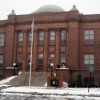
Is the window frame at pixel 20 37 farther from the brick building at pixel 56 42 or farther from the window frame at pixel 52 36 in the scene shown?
the window frame at pixel 52 36

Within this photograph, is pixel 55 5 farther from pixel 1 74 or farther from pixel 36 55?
pixel 1 74

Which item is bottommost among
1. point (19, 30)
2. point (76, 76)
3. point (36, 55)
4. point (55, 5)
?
point (76, 76)

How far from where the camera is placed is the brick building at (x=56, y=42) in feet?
147

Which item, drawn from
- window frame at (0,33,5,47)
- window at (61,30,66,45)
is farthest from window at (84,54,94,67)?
window frame at (0,33,5,47)

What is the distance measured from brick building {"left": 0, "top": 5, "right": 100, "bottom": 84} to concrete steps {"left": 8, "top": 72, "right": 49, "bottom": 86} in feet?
10.0

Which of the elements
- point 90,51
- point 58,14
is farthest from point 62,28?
point 90,51

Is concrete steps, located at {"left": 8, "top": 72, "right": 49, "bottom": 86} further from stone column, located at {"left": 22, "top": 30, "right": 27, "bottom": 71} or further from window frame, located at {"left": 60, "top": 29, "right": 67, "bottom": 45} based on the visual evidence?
window frame, located at {"left": 60, "top": 29, "right": 67, "bottom": 45}

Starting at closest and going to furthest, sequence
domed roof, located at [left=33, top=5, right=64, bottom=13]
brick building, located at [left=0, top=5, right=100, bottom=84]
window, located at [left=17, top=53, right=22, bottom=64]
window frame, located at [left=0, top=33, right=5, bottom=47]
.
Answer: brick building, located at [left=0, top=5, right=100, bottom=84] < window, located at [left=17, top=53, right=22, bottom=64] < window frame, located at [left=0, top=33, right=5, bottom=47] < domed roof, located at [left=33, top=5, right=64, bottom=13]

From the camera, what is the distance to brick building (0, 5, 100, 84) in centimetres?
4475

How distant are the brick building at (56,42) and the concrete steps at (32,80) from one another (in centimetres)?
306

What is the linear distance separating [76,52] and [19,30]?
1021cm

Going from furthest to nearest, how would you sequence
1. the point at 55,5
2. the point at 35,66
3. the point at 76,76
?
the point at 55,5
the point at 35,66
the point at 76,76

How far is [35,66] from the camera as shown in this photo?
4659 cm

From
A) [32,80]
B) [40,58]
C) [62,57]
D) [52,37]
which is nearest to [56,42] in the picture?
[52,37]
